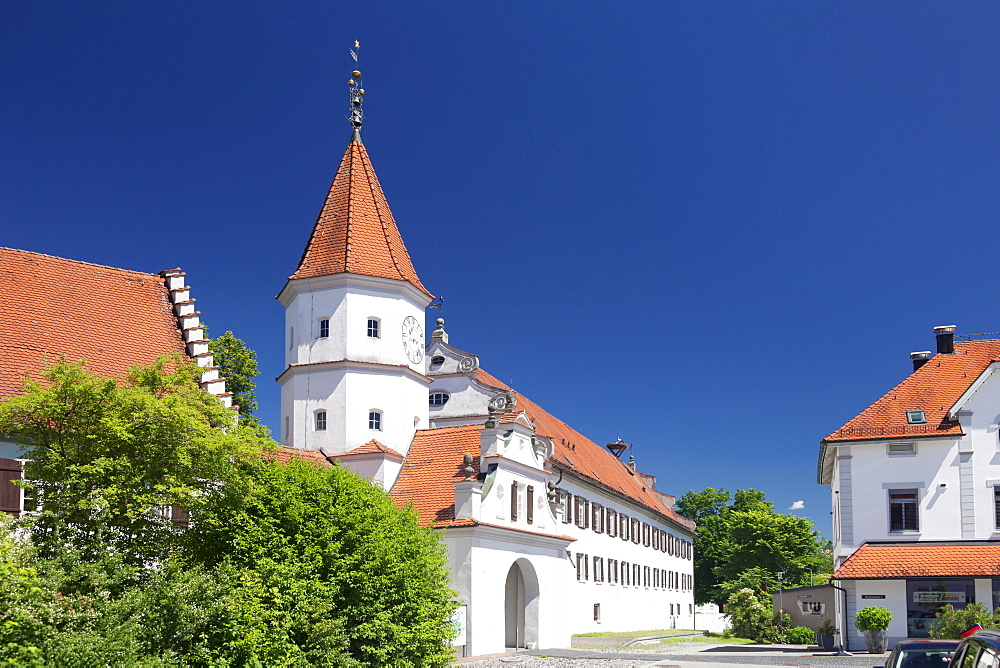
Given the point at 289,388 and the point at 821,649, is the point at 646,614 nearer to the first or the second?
the point at 821,649

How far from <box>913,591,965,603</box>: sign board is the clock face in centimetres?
2062

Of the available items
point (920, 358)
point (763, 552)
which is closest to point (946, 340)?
point (920, 358)

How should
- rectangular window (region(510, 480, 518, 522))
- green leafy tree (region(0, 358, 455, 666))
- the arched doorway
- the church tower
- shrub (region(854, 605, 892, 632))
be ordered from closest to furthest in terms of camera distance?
green leafy tree (region(0, 358, 455, 666)) → rectangular window (region(510, 480, 518, 522)) → shrub (region(854, 605, 892, 632)) → the arched doorway → the church tower

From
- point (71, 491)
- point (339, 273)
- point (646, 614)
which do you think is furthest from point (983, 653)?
point (646, 614)

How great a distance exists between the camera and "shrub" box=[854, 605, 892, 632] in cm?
3638

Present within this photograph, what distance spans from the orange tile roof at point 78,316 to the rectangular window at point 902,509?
27.5 meters

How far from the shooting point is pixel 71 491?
18094mm

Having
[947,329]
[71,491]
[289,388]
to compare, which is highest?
[947,329]

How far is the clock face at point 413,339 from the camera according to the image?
3972 centimetres

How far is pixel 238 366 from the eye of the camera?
43.2 meters

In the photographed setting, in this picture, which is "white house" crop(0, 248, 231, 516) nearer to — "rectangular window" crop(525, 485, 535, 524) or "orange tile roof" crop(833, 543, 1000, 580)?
"rectangular window" crop(525, 485, 535, 524)

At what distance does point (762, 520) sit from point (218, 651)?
237 feet

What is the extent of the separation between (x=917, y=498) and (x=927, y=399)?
14.4 ft

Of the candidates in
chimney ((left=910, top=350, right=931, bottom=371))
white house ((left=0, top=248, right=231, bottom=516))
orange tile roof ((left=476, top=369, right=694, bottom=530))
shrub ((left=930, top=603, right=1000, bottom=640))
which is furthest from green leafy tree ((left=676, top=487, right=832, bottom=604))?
white house ((left=0, top=248, right=231, bottom=516))
